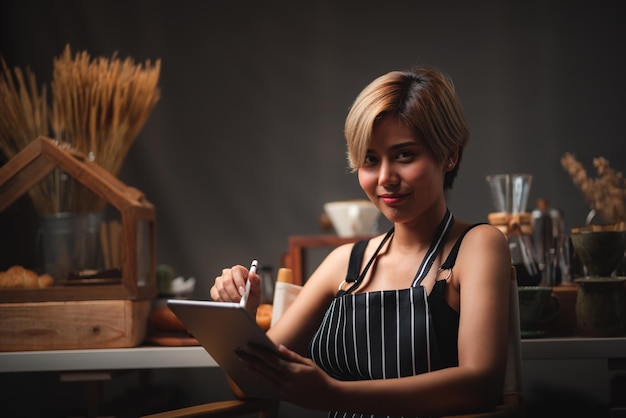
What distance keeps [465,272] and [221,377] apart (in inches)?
83.2

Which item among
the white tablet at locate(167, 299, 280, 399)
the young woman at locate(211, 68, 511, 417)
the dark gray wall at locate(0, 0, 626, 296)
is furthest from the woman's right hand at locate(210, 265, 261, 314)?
the dark gray wall at locate(0, 0, 626, 296)

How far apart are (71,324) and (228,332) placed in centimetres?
113

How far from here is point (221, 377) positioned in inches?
137

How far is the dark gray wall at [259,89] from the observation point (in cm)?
359

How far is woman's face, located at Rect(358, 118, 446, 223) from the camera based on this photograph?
162 centimetres

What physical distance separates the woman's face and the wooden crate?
1013mm

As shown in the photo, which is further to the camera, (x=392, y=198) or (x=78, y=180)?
(x=78, y=180)

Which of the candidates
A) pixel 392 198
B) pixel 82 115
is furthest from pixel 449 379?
pixel 82 115

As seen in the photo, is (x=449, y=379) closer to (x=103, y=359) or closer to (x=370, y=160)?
(x=370, y=160)

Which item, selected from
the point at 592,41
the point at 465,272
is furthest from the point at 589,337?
the point at 592,41

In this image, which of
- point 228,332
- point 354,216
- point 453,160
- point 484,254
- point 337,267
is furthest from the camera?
point 354,216

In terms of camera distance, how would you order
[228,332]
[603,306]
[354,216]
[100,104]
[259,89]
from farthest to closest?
1. [259,89]
2. [354,216]
3. [100,104]
4. [603,306]
5. [228,332]

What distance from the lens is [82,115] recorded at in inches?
96.8

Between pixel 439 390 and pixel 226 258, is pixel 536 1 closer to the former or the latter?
pixel 226 258
